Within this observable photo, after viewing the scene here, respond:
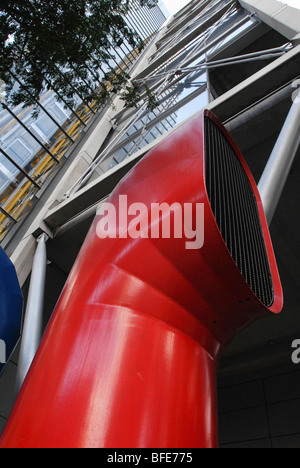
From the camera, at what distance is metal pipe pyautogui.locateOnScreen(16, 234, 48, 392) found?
3547 mm

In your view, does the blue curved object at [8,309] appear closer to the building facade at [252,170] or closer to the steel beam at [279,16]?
the building facade at [252,170]

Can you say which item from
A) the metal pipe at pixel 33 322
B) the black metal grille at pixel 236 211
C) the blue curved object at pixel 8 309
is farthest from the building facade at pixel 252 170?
the blue curved object at pixel 8 309

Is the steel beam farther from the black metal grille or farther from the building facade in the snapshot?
the black metal grille

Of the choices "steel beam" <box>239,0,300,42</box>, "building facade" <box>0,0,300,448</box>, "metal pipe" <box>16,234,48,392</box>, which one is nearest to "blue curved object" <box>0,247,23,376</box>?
"metal pipe" <box>16,234,48,392</box>

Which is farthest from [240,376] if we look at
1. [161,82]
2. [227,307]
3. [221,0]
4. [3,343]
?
[221,0]

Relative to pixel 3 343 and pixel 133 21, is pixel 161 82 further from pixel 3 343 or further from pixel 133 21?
pixel 133 21

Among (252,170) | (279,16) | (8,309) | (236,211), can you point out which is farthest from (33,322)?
(279,16)

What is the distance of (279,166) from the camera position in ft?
10.2

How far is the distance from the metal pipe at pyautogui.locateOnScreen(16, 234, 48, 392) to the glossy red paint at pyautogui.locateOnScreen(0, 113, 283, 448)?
1678 mm

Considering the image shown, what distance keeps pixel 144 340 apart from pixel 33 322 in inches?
108

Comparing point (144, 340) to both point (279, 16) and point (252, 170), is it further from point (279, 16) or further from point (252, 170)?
point (279, 16)

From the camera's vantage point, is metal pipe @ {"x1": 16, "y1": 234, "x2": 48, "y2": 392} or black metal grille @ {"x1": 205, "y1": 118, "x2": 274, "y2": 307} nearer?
black metal grille @ {"x1": 205, "y1": 118, "x2": 274, "y2": 307}

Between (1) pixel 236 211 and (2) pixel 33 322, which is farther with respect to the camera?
(2) pixel 33 322

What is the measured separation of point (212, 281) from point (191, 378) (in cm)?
43
